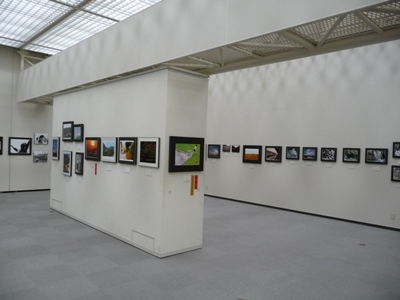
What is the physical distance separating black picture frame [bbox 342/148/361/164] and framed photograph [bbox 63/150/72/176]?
10198 millimetres

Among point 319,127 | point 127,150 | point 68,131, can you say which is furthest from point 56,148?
point 319,127

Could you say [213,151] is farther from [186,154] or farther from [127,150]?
[186,154]

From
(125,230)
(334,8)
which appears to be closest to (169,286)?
(125,230)

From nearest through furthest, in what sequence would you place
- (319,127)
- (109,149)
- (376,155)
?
(109,149) → (376,155) → (319,127)

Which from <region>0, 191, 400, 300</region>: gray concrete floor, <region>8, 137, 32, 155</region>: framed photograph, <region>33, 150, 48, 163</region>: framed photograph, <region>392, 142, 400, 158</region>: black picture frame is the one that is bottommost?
<region>0, 191, 400, 300</region>: gray concrete floor

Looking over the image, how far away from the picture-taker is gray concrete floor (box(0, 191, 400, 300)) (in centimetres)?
563

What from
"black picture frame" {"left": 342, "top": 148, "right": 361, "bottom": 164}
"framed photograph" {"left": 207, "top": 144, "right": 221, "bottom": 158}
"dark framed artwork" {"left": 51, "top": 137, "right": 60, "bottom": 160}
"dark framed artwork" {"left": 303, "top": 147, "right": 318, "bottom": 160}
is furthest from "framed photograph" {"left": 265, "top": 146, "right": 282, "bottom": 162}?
"dark framed artwork" {"left": 51, "top": 137, "right": 60, "bottom": 160}

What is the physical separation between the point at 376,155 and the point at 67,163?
1121cm

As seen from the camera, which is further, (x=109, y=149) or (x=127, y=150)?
(x=109, y=149)

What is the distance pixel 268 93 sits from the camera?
584 inches

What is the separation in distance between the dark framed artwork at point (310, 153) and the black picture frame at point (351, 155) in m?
1.14

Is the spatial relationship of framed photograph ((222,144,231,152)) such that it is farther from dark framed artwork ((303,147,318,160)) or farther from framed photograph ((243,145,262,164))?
dark framed artwork ((303,147,318,160))

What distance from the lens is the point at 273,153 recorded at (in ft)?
47.6

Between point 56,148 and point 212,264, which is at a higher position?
point 56,148
